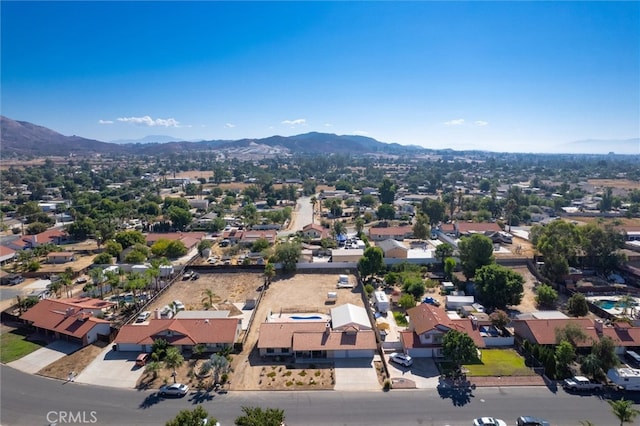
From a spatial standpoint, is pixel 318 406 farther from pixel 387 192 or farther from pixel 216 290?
pixel 387 192

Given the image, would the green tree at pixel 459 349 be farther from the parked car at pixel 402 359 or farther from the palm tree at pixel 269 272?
the palm tree at pixel 269 272

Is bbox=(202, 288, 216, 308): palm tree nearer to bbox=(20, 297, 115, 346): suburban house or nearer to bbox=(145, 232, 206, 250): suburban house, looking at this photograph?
bbox=(20, 297, 115, 346): suburban house

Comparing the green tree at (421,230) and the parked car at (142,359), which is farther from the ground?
the green tree at (421,230)

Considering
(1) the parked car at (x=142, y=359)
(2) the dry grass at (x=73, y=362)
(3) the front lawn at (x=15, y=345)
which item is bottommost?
(3) the front lawn at (x=15, y=345)

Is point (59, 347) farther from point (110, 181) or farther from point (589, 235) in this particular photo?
point (110, 181)

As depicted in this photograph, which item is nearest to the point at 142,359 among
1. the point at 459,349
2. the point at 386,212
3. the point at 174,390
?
the point at 174,390

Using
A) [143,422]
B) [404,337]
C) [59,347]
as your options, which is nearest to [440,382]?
[404,337]

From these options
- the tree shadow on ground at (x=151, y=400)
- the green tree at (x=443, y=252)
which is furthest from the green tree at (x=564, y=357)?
the tree shadow on ground at (x=151, y=400)
